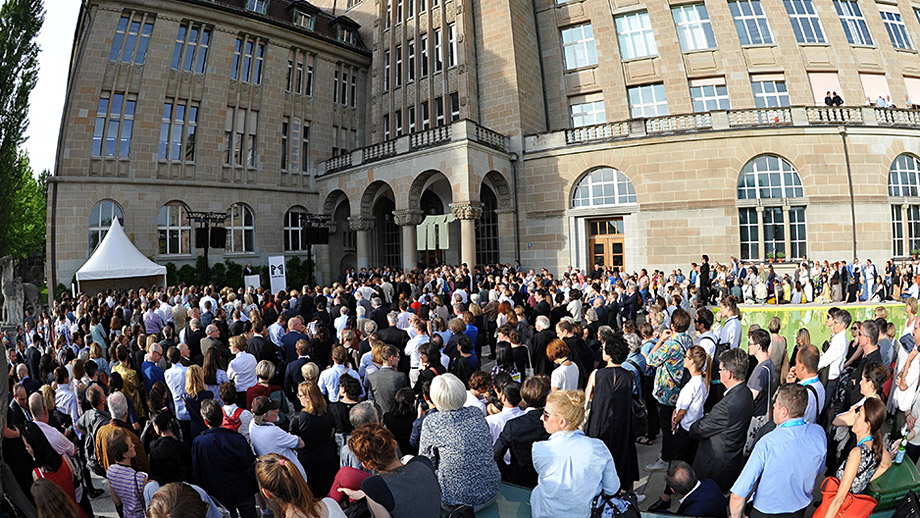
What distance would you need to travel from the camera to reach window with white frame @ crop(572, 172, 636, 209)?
71.0 feet

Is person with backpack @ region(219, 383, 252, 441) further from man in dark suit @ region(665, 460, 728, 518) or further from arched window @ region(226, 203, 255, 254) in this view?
arched window @ region(226, 203, 255, 254)

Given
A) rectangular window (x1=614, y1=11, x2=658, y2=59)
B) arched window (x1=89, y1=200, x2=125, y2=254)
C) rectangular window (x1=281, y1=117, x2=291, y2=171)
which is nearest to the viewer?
arched window (x1=89, y1=200, x2=125, y2=254)

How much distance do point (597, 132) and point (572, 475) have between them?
20856 mm

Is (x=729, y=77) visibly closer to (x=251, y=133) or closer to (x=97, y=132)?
(x=251, y=133)

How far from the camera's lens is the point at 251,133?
84.5 feet

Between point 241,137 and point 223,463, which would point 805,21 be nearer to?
point 241,137

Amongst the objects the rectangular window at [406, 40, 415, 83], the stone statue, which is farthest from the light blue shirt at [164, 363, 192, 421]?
the rectangular window at [406, 40, 415, 83]

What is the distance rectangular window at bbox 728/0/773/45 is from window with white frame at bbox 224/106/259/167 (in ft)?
79.9

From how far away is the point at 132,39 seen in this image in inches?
885

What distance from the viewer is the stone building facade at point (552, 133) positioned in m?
20.1

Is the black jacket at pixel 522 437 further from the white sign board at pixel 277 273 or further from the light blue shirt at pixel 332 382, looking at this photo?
the white sign board at pixel 277 273

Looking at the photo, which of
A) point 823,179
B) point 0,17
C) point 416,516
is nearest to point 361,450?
point 416,516

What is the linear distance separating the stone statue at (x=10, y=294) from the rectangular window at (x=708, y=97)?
99.9 ft

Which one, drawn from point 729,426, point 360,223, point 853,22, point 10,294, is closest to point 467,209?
point 360,223
